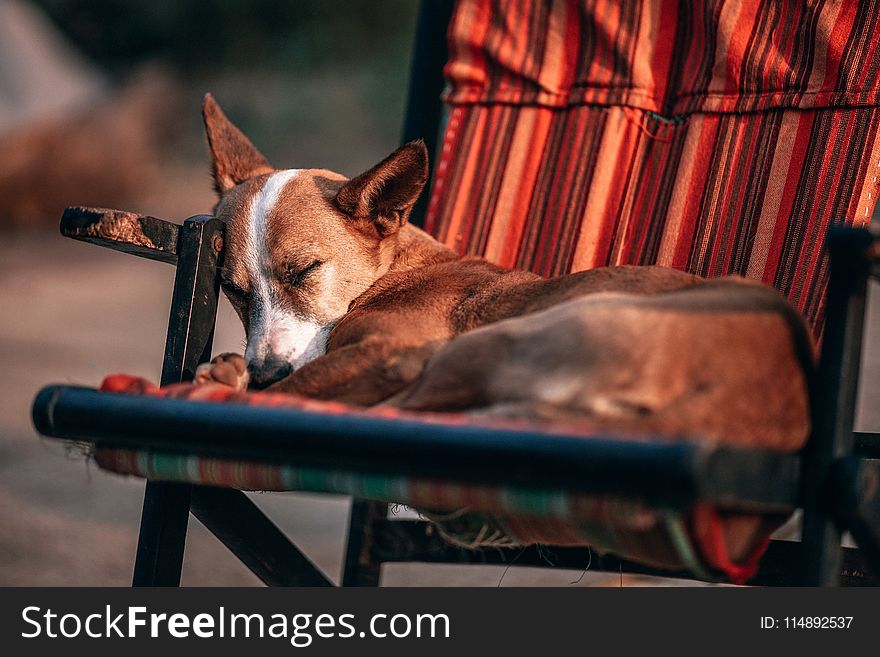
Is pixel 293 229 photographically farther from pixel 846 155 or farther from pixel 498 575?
pixel 498 575

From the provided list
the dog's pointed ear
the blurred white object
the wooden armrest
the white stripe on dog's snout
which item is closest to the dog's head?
the white stripe on dog's snout

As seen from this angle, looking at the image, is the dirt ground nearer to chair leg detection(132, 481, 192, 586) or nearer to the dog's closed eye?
chair leg detection(132, 481, 192, 586)

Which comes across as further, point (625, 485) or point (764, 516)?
point (764, 516)

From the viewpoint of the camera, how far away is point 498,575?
3.78m

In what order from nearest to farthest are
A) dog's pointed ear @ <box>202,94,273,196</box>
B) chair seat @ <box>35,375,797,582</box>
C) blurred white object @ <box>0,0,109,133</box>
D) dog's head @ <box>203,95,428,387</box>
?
chair seat @ <box>35,375,797,582</box>
dog's head @ <box>203,95,428,387</box>
dog's pointed ear @ <box>202,94,273,196</box>
blurred white object @ <box>0,0,109,133</box>

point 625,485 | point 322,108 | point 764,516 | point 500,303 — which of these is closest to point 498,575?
point 500,303

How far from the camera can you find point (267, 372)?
8.05 feet

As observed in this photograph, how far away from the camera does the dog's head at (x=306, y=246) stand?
2600mm

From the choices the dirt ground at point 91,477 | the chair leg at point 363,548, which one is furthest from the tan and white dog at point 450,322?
the dirt ground at point 91,477

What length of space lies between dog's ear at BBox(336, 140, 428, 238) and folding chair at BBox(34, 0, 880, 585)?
0.95 feet

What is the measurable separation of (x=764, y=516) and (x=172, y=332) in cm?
129

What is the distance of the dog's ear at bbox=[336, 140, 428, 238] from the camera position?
2.63 meters

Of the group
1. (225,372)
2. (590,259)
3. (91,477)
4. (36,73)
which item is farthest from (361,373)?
(36,73)

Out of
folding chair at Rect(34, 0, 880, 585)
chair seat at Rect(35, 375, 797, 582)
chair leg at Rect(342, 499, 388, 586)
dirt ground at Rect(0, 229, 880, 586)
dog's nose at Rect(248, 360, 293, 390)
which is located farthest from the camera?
dirt ground at Rect(0, 229, 880, 586)
